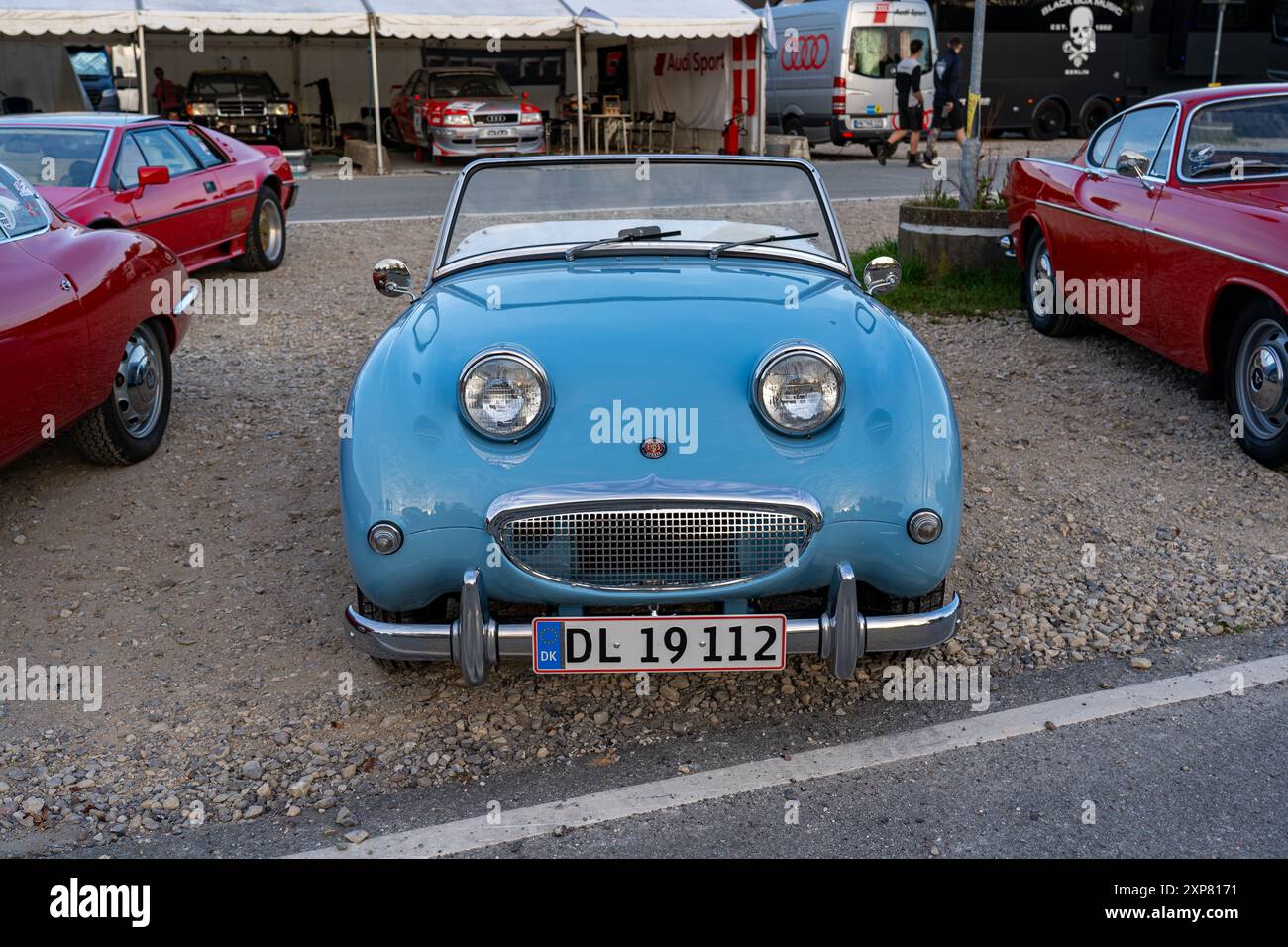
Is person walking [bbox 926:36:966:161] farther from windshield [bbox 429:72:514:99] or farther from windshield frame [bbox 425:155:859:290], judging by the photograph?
windshield frame [bbox 425:155:859:290]

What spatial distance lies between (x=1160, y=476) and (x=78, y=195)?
252 inches

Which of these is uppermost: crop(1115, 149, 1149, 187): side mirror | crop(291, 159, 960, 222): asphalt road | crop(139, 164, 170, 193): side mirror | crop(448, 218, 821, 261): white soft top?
crop(1115, 149, 1149, 187): side mirror

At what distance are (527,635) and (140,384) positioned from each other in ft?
10.3

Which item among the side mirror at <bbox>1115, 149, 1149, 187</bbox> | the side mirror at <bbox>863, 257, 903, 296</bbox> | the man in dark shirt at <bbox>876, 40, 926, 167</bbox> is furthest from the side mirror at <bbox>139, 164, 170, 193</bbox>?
the man in dark shirt at <bbox>876, 40, 926, 167</bbox>

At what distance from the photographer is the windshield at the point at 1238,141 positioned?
231 inches

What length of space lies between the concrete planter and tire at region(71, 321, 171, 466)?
5.26m

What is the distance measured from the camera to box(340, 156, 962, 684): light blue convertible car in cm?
297

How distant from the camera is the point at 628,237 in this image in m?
4.06

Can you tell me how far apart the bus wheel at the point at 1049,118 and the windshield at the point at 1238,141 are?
18306mm

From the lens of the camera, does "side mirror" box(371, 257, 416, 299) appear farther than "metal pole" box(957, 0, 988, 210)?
No

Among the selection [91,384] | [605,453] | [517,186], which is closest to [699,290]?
[605,453]

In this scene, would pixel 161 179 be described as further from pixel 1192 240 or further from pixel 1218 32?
pixel 1218 32

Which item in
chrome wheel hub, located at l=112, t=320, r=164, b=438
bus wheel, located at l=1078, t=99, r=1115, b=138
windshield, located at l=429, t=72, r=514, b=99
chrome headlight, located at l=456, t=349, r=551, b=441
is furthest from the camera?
bus wheel, located at l=1078, t=99, r=1115, b=138
